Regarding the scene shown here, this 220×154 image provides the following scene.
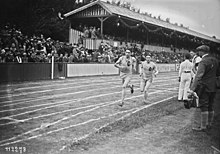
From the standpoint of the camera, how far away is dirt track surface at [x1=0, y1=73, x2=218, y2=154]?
4480 millimetres

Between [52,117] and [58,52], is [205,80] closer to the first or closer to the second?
[52,117]

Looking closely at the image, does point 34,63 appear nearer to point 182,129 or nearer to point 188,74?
point 188,74

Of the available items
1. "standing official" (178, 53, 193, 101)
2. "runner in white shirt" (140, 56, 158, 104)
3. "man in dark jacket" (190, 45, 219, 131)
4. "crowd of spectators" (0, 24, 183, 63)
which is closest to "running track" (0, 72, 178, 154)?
"runner in white shirt" (140, 56, 158, 104)

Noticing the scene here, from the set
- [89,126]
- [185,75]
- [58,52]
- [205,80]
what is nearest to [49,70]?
[58,52]

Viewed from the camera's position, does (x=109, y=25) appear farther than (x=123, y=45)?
Yes

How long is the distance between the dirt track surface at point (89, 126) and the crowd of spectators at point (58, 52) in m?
2.03

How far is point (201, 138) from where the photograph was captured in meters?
5.05

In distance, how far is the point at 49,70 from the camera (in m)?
15.4

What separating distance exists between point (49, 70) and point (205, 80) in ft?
37.4

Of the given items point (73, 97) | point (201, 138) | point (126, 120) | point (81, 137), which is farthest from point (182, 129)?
point (73, 97)

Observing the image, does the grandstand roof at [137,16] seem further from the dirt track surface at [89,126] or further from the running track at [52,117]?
the running track at [52,117]

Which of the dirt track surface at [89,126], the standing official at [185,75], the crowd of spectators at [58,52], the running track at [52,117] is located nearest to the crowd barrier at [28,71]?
the crowd of spectators at [58,52]

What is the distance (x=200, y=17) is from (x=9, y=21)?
3333 millimetres

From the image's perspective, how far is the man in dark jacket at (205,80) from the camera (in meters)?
5.30
